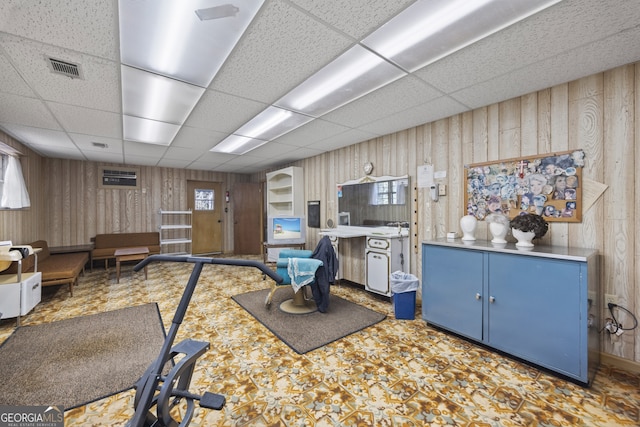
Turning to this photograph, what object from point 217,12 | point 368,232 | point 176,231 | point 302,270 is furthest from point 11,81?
point 176,231

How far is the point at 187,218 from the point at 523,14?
24.2 ft

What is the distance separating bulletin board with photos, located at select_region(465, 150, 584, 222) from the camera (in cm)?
228

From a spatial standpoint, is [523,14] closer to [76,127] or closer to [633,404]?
[633,404]

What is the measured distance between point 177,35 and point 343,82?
1302 millimetres

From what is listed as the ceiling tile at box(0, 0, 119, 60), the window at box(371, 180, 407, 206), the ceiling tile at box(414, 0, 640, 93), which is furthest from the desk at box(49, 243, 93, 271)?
the ceiling tile at box(414, 0, 640, 93)

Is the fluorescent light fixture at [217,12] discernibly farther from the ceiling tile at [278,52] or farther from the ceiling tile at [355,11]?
the ceiling tile at [355,11]

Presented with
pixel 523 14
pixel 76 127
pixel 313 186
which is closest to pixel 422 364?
pixel 523 14

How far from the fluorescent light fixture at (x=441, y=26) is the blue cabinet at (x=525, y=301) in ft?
5.36

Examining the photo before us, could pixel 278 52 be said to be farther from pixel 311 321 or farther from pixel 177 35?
pixel 311 321

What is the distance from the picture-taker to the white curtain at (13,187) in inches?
142

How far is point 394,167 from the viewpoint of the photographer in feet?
12.4

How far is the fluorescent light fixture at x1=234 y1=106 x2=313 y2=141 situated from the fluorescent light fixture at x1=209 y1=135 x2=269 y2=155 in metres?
0.23

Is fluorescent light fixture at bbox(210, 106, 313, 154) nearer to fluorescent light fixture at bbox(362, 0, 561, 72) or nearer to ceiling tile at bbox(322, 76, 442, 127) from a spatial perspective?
ceiling tile at bbox(322, 76, 442, 127)

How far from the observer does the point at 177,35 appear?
1.66 meters
